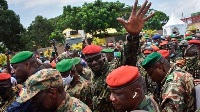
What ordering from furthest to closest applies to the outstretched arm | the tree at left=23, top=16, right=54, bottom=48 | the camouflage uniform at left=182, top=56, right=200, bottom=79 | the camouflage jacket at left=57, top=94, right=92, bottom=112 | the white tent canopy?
the tree at left=23, top=16, right=54, bottom=48
the white tent canopy
the camouflage uniform at left=182, top=56, right=200, bottom=79
the outstretched arm
the camouflage jacket at left=57, top=94, right=92, bottom=112

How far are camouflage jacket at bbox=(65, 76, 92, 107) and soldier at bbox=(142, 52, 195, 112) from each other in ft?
4.13

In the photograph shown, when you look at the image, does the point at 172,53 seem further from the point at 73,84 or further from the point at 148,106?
the point at 148,106

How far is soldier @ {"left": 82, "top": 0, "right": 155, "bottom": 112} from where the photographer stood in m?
2.53

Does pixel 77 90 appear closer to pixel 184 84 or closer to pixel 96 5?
pixel 184 84

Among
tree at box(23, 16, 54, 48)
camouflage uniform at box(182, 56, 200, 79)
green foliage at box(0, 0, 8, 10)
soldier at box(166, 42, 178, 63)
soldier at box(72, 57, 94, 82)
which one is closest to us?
soldier at box(72, 57, 94, 82)

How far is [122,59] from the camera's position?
291 cm

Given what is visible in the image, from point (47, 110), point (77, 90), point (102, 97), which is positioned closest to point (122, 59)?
point (102, 97)

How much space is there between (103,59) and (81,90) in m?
0.80

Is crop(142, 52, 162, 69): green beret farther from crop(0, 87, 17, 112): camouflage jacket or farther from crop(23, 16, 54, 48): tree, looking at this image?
crop(23, 16, 54, 48): tree

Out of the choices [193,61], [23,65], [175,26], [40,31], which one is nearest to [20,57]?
[23,65]

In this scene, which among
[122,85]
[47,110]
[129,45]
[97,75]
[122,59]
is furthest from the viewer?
[97,75]

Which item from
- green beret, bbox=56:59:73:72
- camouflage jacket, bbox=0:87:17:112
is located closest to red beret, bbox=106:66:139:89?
green beret, bbox=56:59:73:72

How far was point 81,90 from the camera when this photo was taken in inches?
133

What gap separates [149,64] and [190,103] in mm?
730
